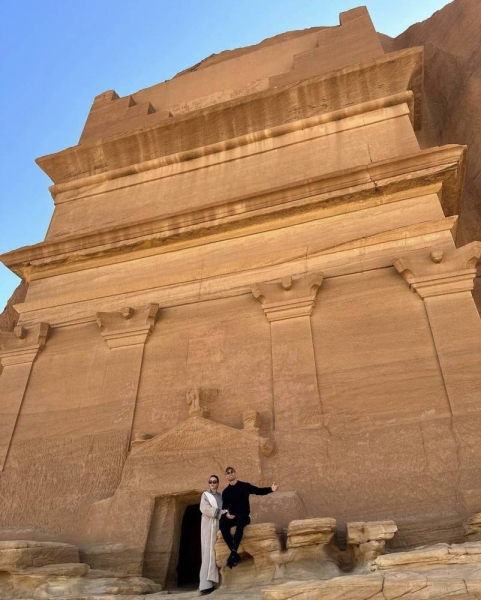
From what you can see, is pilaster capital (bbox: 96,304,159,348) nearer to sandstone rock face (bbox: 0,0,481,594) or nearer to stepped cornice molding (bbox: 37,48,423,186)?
sandstone rock face (bbox: 0,0,481,594)

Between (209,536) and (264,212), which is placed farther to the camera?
(264,212)

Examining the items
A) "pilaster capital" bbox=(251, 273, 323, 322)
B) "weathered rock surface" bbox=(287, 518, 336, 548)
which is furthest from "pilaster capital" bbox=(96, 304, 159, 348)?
"weathered rock surface" bbox=(287, 518, 336, 548)

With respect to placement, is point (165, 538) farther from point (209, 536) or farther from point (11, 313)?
point (11, 313)

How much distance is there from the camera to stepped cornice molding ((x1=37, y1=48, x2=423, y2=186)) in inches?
459

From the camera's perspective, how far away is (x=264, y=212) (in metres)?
10.1

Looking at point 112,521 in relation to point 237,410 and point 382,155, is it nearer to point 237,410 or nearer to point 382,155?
point 237,410

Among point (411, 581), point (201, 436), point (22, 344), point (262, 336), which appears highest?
point (22, 344)

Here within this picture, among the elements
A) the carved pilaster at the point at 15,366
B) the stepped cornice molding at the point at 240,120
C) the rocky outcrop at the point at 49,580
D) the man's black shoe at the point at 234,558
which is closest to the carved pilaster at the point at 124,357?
the carved pilaster at the point at 15,366

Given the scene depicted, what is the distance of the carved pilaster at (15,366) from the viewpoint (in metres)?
9.27

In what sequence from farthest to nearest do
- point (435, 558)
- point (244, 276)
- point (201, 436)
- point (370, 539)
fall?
point (244, 276) → point (201, 436) → point (370, 539) → point (435, 558)

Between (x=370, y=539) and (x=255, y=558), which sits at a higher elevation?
(x=370, y=539)

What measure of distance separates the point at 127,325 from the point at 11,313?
777cm

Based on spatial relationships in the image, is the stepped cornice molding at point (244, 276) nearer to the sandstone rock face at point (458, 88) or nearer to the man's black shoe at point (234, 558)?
the sandstone rock face at point (458, 88)

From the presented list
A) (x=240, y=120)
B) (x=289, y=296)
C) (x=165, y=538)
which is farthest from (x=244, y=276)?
(x=240, y=120)
